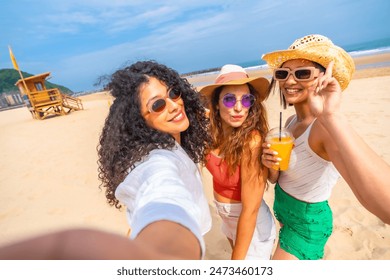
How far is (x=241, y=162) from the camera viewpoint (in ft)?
5.40

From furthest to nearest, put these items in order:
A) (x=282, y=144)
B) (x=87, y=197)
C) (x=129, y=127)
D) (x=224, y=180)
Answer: (x=87, y=197), (x=224, y=180), (x=129, y=127), (x=282, y=144)

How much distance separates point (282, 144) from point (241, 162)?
359 millimetres

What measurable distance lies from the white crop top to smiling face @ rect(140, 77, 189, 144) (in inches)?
34.1

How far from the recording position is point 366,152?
A: 98cm

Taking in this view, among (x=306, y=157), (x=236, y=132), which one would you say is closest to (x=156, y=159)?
(x=236, y=132)

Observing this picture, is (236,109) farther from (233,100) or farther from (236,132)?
(236,132)

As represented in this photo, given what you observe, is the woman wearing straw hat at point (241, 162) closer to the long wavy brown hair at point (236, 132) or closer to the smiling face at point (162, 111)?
the long wavy brown hair at point (236, 132)

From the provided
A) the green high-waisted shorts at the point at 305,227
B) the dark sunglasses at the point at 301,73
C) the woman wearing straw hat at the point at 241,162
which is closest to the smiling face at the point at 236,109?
the woman wearing straw hat at the point at 241,162

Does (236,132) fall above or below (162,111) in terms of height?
below

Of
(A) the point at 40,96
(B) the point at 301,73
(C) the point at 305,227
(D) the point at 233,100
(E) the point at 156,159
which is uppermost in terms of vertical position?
(A) the point at 40,96

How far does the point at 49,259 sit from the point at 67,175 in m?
5.46

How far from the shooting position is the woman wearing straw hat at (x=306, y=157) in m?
1.42

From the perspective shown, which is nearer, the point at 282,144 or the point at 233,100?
the point at 282,144

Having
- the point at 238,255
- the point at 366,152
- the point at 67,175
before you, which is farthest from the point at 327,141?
the point at 67,175
